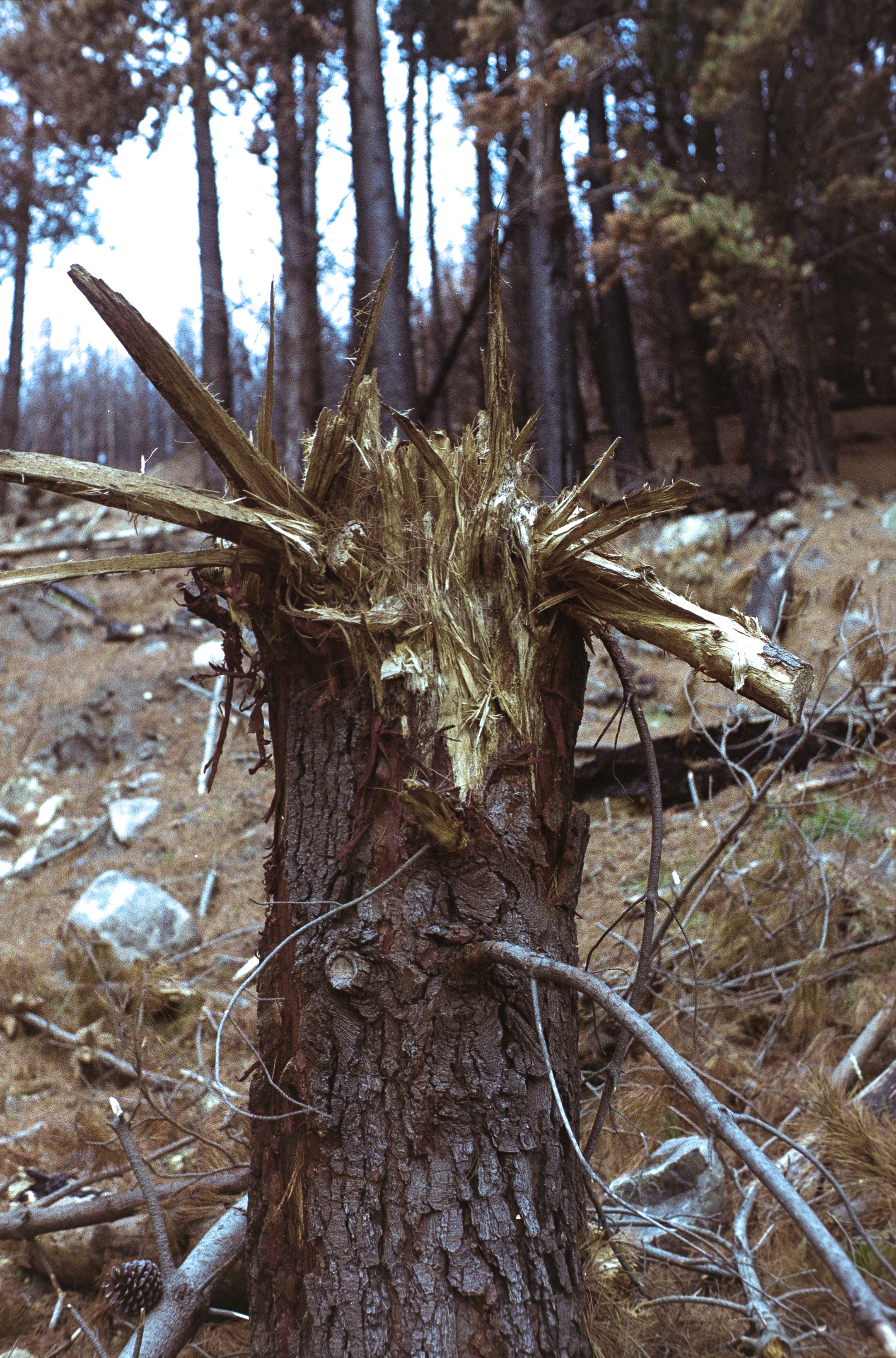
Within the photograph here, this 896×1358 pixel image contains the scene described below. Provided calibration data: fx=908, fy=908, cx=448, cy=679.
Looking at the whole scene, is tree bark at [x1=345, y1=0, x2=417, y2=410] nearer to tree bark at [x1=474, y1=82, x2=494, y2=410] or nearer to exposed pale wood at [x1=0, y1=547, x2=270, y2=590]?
tree bark at [x1=474, y1=82, x2=494, y2=410]

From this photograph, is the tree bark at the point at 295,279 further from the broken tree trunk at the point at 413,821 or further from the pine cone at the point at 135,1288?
the pine cone at the point at 135,1288

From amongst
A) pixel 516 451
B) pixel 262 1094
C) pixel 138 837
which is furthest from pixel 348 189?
pixel 262 1094

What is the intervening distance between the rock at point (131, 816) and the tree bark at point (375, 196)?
3602mm

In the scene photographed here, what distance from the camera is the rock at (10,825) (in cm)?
551

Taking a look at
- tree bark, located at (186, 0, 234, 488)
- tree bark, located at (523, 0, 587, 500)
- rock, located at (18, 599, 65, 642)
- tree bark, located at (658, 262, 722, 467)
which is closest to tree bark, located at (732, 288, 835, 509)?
tree bark, located at (523, 0, 587, 500)

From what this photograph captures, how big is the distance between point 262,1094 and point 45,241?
43.3 feet

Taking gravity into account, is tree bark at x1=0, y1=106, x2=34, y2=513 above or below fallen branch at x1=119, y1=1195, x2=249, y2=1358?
above

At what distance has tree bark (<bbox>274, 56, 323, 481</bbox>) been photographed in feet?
28.1

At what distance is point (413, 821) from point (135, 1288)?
1057 mm

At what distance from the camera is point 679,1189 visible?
208 cm

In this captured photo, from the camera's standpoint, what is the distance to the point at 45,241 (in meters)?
11.9

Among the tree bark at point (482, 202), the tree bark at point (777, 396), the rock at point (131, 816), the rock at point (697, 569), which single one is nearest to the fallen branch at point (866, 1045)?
the rock at point (697, 569)

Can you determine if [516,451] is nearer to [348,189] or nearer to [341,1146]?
[341,1146]

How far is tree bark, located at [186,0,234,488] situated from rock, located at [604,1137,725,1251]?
313 inches
